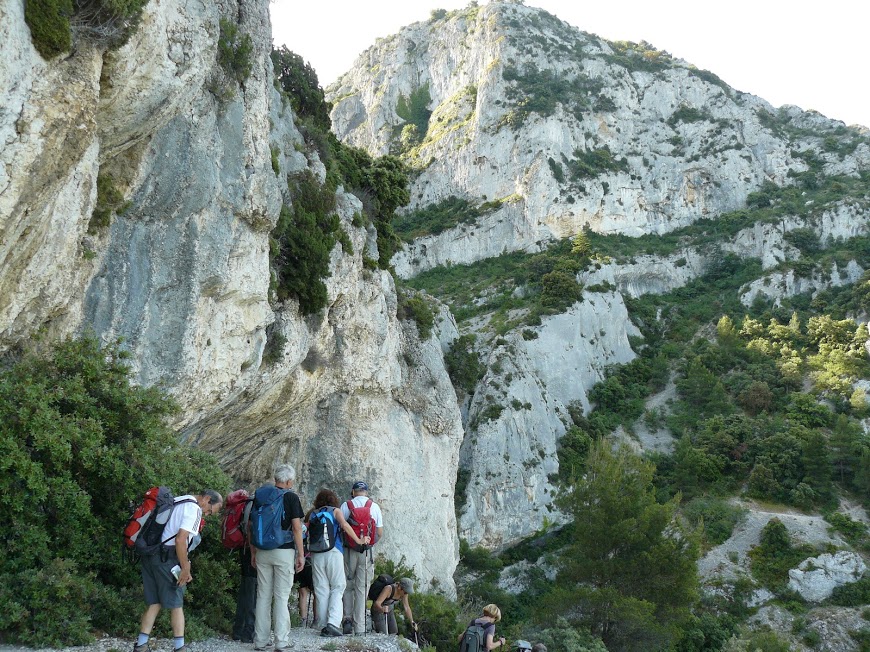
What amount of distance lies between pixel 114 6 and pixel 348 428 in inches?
488

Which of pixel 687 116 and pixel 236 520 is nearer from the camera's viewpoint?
pixel 236 520

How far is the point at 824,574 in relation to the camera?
28.0 m

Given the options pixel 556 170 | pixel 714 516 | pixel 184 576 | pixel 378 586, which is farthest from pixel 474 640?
pixel 556 170

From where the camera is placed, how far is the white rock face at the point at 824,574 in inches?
1083

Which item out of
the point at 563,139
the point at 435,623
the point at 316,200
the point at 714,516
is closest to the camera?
the point at 435,623

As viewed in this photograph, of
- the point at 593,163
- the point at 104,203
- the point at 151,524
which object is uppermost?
the point at 593,163

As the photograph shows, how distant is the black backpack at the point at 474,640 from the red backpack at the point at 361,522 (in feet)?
6.53

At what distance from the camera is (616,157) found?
226ft

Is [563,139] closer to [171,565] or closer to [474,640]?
[474,640]

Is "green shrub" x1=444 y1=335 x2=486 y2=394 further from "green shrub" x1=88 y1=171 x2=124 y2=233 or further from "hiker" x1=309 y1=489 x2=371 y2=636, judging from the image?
"hiker" x1=309 y1=489 x2=371 y2=636

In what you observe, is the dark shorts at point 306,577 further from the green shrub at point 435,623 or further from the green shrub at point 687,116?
the green shrub at point 687,116

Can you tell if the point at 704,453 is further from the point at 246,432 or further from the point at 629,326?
the point at 246,432

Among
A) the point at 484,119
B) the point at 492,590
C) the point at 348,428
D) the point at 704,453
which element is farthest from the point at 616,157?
the point at 348,428

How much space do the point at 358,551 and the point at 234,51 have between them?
28.3 ft
